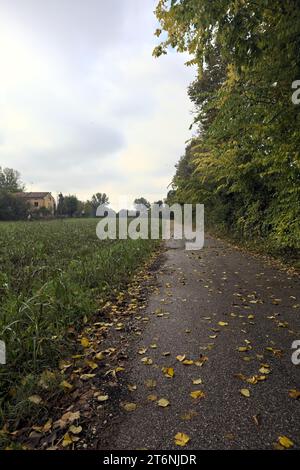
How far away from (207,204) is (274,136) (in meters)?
16.2

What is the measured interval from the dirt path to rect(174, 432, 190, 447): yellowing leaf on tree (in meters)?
0.03

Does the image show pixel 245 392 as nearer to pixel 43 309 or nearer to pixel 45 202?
pixel 43 309

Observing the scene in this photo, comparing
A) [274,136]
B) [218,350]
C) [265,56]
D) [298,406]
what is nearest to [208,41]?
[265,56]

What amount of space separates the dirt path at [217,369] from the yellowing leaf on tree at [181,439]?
3cm

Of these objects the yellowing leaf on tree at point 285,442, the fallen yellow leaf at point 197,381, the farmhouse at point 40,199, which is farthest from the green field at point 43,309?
the farmhouse at point 40,199

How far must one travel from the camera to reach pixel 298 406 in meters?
2.52

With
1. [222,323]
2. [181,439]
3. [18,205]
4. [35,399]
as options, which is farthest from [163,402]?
[18,205]

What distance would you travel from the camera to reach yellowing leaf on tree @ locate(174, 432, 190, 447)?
217cm

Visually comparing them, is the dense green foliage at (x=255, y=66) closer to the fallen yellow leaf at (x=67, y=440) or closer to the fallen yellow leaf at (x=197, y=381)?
the fallen yellow leaf at (x=197, y=381)

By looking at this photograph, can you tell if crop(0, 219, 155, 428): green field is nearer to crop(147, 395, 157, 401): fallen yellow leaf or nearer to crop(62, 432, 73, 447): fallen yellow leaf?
crop(62, 432, 73, 447): fallen yellow leaf

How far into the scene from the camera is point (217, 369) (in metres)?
3.13

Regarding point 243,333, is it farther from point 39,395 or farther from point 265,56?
point 265,56

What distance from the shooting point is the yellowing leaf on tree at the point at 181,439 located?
2.17m

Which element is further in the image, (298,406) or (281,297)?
(281,297)
